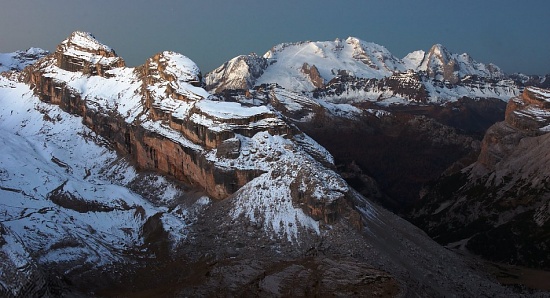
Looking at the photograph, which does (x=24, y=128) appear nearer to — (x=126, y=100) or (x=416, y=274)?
(x=126, y=100)

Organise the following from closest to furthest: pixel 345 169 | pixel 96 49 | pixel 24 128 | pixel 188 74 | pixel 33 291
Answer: pixel 33 291, pixel 188 74, pixel 24 128, pixel 96 49, pixel 345 169

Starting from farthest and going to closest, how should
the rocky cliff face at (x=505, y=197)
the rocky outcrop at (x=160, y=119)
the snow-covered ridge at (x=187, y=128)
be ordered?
1. the rocky cliff face at (x=505, y=197)
2. the rocky outcrop at (x=160, y=119)
3. the snow-covered ridge at (x=187, y=128)

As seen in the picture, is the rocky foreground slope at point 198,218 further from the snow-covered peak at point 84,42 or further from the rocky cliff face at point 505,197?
the snow-covered peak at point 84,42

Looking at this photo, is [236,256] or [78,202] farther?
[78,202]

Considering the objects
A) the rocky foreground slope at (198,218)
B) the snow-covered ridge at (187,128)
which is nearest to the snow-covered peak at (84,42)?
the snow-covered ridge at (187,128)

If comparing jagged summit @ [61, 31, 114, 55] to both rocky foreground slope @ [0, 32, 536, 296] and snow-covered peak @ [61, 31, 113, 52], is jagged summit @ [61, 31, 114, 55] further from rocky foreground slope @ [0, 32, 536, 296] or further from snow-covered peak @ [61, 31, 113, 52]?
rocky foreground slope @ [0, 32, 536, 296]

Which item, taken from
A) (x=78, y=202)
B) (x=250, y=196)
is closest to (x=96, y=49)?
(x=78, y=202)
